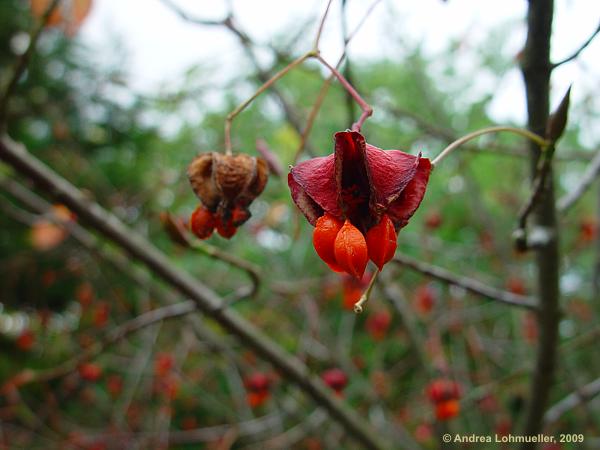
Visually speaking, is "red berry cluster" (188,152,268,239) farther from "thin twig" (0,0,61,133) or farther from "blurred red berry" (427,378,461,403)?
"blurred red berry" (427,378,461,403)

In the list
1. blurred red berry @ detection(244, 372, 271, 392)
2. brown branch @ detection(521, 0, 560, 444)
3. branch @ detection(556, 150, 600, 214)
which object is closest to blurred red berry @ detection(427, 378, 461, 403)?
brown branch @ detection(521, 0, 560, 444)

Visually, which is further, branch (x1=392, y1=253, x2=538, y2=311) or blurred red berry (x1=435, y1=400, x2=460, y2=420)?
blurred red berry (x1=435, y1=400, x2=460, y2=420)

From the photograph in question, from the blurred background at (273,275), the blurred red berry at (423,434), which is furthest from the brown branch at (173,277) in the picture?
the blurred red berry at (423,434)

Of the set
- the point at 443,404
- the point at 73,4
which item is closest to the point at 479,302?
the point at 443,404

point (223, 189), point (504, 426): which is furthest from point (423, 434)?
point (223, 189)

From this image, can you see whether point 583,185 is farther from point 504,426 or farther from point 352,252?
point 504,426

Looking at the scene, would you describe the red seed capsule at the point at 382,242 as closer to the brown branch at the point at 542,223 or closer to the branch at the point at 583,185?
the brown branch at the point at 542,223
